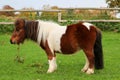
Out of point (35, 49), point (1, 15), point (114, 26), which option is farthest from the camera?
point (1, 15)

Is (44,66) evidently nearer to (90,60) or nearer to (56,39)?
(56,39)

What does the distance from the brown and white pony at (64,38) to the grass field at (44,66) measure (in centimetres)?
34

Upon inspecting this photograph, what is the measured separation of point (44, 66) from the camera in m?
10.7

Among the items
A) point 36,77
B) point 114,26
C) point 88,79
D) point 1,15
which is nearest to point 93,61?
point 88,79

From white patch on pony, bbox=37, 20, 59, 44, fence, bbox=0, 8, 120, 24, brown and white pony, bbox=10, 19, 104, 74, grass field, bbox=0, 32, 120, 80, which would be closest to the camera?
grass field, bbox=0, 32, 120, 80

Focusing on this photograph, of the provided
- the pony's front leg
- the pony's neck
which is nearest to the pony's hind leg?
the pony's front leg

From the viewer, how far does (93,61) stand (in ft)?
31.1

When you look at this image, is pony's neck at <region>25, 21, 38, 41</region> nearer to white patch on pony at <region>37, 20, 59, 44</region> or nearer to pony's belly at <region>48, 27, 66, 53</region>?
white patch on pony at <region>37, 20, 59, 44</region>

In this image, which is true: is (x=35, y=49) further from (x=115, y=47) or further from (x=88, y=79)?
(x=88, y=79)

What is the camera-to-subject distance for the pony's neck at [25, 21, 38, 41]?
9.56 meters

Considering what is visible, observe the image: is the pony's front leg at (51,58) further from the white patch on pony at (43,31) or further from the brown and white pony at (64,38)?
the white patch on pony at (43,31)

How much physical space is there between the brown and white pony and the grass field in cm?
34

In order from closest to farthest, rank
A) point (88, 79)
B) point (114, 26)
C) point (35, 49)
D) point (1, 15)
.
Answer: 1. point (88, 79)
2. point (35, 49)
3. point (114, 26)
4. point (1, 15)

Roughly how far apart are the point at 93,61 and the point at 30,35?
64.2 inches
